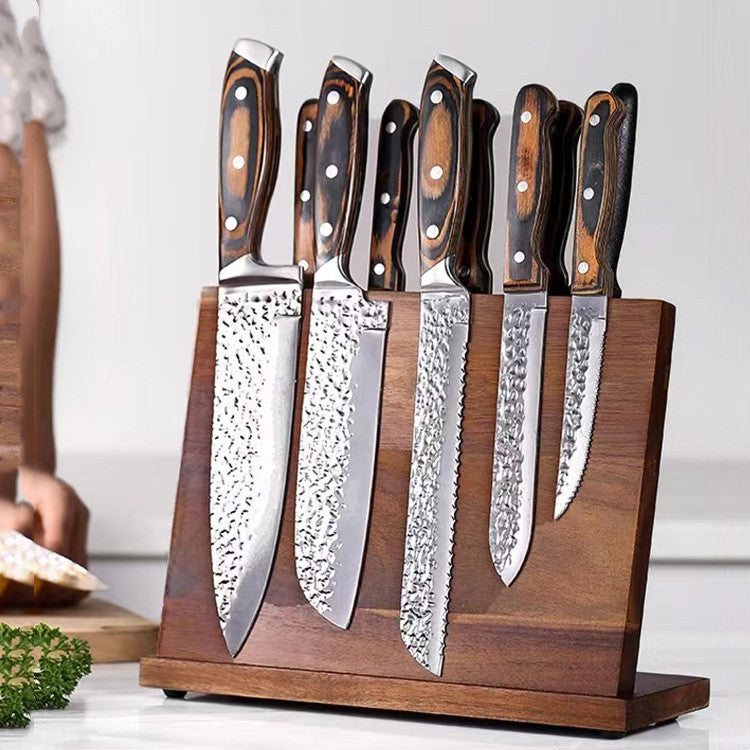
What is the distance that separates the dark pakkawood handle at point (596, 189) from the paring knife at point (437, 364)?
0.23ft

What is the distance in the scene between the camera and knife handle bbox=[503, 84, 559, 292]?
0.79 m

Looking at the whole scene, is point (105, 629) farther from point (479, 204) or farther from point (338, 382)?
point (479, 204)

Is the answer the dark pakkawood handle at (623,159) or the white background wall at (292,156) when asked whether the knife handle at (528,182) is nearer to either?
the dark pakkawood handle at (623,159)

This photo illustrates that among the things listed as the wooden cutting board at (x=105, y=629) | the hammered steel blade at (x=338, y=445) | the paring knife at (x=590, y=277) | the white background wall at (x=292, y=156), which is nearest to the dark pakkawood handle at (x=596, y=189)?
the paring knife at (x=590, y=277)

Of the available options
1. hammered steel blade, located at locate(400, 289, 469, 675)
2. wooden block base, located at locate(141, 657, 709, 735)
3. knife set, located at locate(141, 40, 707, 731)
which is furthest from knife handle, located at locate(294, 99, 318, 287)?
→ wooden block base, located at locate(141, 657, 709, 735)

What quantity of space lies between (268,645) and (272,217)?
0.43 metres

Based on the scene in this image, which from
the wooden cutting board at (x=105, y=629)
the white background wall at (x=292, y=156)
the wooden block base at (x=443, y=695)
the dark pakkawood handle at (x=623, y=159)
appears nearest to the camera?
the wooden block base at (x=443, y=695)

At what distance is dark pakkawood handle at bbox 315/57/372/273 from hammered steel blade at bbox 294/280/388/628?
4 cm

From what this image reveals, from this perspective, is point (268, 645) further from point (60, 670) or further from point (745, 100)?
point (745, 100)

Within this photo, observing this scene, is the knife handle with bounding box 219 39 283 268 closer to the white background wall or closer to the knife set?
the knife set

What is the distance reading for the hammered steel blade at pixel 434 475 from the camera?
0.77 metres

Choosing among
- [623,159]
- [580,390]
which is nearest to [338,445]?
[580,390]

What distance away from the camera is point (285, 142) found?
1132 mm

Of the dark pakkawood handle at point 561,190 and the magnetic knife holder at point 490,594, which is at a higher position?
the dark pakkawood handle at point 561,190
